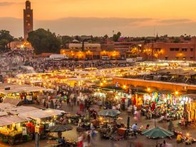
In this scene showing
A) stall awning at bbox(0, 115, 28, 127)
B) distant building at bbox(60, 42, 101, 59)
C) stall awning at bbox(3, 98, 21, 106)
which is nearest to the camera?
stall awning at bbox(0, 115, 28, 127)

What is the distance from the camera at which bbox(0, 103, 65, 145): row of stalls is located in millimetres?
16172

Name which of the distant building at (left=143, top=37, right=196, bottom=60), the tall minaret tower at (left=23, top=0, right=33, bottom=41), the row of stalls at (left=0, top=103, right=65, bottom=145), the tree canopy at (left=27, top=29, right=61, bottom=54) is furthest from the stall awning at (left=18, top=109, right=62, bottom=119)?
→ the tall minaret tower at (left=23, top=0, right=33, bottom=41)

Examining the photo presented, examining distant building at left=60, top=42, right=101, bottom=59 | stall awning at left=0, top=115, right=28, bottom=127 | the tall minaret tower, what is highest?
the tall minaret tower

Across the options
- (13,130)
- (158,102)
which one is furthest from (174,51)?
(13,130)

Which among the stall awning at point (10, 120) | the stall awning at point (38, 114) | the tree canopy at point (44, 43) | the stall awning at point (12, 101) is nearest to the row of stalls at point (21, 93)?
the stall awning at point (12, 101)

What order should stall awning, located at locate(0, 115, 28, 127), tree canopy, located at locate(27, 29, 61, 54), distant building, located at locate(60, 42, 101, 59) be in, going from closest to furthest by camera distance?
stall awning, located at locate(0, 115, 28, 127), distant building, located at locate(60, 42, 101, 59), tree canopy, located at locate(27, 29, 61, 54)

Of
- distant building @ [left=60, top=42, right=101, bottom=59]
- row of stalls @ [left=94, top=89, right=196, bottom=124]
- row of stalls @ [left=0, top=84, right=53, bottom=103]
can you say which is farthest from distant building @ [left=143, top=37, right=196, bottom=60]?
row of stalls @ [left=0, top=84, right=53, bottom=103]

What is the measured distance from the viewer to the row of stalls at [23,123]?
16.2m

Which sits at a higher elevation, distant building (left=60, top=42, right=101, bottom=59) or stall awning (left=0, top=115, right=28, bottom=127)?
distant building (left=60, top=42, right=101, bottom=59)

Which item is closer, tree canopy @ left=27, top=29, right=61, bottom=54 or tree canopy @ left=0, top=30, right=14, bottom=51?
tree canopy @ left=27, top=29, right=61, bottom=54

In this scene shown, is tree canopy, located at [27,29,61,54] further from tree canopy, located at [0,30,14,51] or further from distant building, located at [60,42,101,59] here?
tree canopy, located at [0,30,14,51]

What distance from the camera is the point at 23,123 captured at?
17.2m

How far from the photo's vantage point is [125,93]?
24953 mm

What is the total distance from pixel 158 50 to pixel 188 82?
4284 cm
